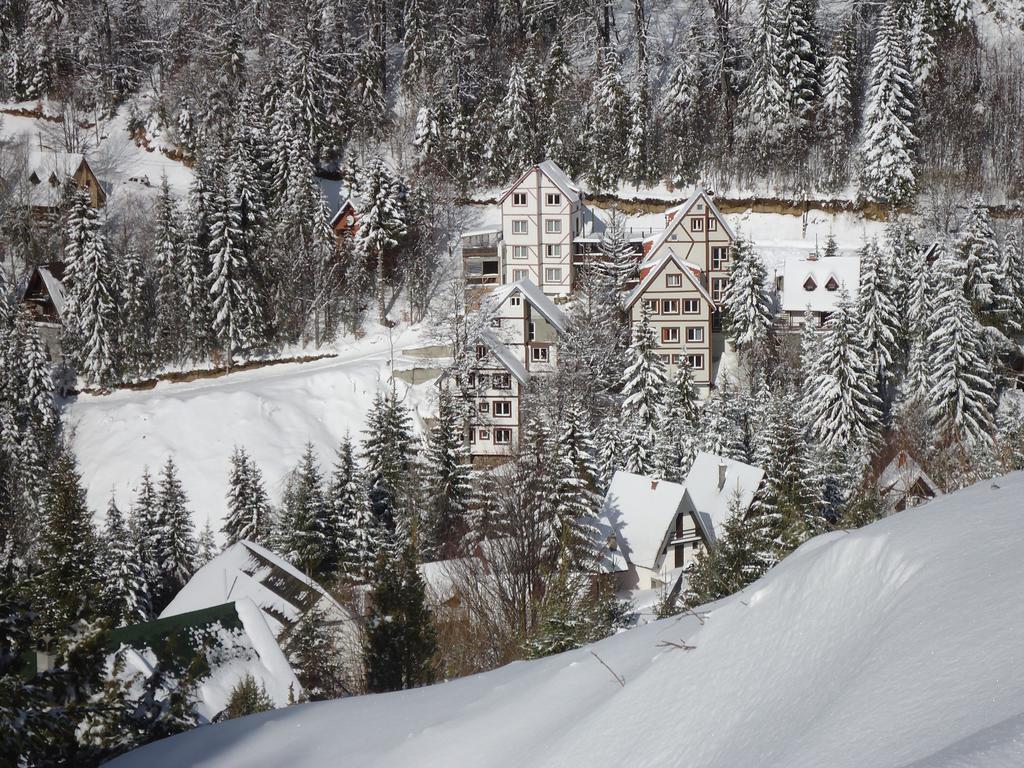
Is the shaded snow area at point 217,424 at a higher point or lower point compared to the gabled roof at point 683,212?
lower

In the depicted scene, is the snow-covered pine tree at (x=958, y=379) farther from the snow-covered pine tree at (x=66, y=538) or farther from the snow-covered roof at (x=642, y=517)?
the snow-covered pine tree at (x=66, y=538)

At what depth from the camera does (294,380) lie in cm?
4844

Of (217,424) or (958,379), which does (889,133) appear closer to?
(958,379)

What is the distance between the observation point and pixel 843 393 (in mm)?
40906

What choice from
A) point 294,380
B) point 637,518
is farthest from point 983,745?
point 294,380

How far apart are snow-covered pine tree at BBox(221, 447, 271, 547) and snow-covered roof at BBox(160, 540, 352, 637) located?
37.1ft

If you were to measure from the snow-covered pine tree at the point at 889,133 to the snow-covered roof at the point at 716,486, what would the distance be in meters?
24.6

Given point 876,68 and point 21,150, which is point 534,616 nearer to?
point 876,68

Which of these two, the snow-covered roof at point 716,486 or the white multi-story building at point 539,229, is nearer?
the snow-covered roof at point 716,486

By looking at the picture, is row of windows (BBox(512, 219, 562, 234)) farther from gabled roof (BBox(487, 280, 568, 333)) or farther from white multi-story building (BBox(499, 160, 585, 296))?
gabled roof (BBox(487, 280, 568, 333))

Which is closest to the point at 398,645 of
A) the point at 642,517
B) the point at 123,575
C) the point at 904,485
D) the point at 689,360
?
the point at 642,517

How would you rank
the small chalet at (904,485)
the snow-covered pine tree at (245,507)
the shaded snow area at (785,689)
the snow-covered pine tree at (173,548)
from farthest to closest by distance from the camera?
1. the snow-covered pine tree at (245,507)
2. the snow-covered pine tree at (173,548)
3. the small chalet at (904,485)
4. the shaded snow area at (785,689)

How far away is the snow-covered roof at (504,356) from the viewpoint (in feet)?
149

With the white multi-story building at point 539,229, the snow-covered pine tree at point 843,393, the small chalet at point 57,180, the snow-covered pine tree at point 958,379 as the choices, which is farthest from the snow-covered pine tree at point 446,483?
the small chalet at point 57,180
